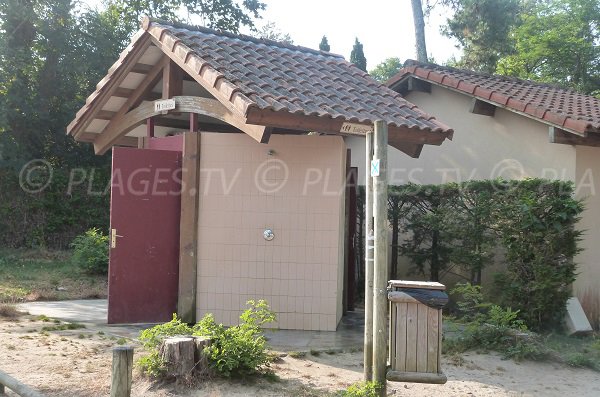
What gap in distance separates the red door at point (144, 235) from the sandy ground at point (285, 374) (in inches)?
37.1

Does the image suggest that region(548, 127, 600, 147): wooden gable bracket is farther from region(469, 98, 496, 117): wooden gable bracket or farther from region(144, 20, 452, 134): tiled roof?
region(144, 20, 452, 134): tiled roof

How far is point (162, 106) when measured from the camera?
9.49 m

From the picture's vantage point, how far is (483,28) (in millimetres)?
26844

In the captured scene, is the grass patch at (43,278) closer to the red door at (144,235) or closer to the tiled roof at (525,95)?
the red door at (144,235)

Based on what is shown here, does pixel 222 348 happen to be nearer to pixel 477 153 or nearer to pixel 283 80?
pixel 283 80

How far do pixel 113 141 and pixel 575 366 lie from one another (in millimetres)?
8243

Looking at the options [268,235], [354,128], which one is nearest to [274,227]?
[268,235]

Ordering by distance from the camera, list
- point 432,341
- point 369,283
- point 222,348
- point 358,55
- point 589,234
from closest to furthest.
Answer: point 432,341 → point 369,283 → point 222,348 → point 589,234 → point 358,55

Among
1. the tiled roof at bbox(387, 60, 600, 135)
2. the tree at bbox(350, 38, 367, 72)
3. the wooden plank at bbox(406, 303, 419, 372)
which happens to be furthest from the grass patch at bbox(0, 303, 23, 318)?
the tree at bbox(350, 38, 367, 72)

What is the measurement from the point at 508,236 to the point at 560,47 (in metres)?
19.3

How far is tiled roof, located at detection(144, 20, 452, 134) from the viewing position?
7852 millimetres

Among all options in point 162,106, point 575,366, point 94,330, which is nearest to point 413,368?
point 575,366

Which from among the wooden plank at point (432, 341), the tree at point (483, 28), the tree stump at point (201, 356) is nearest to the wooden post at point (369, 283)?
the wooden plank at point (432, 341)

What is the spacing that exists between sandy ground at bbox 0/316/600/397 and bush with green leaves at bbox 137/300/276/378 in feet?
0.43
